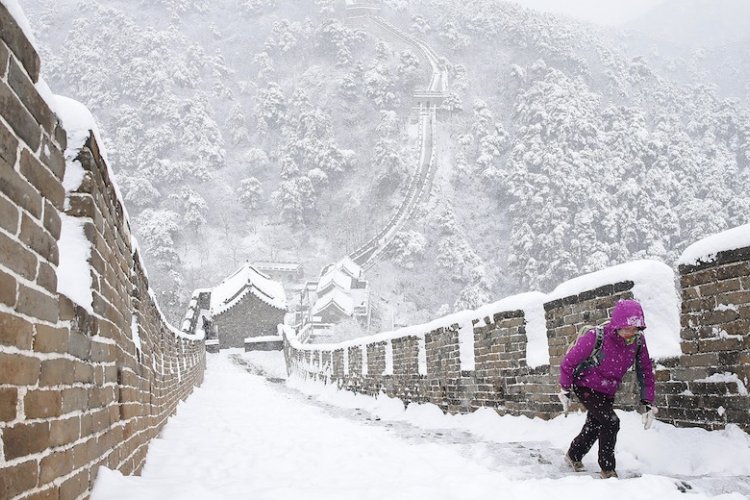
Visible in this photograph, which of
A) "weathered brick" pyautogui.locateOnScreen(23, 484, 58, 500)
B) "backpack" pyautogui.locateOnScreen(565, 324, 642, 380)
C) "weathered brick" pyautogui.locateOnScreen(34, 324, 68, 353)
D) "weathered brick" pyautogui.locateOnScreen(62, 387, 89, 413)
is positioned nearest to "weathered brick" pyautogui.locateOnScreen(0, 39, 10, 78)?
"weathered brick" pyautogui.locateOnScreen(34, 324, 68, 353)

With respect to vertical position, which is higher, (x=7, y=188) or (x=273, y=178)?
(x=273, y=178)

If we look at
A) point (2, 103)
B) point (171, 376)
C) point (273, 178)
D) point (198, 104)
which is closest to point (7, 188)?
point (2, 103)

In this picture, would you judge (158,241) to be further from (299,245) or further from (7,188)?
(7,188)

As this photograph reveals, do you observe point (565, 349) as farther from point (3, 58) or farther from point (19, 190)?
point (3, 58)

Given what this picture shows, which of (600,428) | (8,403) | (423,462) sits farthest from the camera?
(423,462)

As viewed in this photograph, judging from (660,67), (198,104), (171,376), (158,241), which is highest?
(660,67)

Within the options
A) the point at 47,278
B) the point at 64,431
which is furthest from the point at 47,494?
the point at 47,278

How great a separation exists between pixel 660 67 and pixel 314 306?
114 metres

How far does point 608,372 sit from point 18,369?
3882 mm

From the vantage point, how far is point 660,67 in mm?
130625

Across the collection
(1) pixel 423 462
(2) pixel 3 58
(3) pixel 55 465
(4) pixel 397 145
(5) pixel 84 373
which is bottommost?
(1) pixel 423 462

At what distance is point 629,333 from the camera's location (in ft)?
13.9

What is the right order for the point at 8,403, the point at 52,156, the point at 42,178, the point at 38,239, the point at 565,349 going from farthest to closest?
1. the point at 565,349
2. the point at 52,156
3. the point at 42,178
4. the point at 38,239
5. the point at 8,403

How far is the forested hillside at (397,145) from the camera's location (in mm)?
62594
